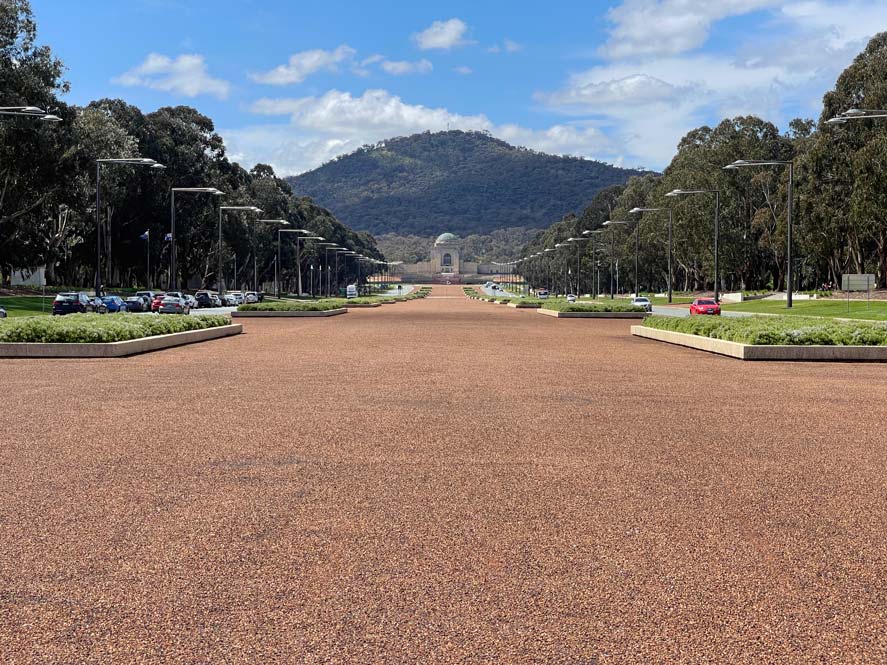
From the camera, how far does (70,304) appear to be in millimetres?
51844

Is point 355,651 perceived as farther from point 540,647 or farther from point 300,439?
point 300,439

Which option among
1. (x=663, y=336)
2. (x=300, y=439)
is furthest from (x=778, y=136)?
(x=300, y=439)

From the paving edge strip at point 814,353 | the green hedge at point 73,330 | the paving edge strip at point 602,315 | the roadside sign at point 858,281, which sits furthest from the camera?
the paving edge strip at point 602,315

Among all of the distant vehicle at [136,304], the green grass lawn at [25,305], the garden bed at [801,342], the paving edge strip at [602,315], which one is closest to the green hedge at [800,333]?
the garden bed at [801,342]

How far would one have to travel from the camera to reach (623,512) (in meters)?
7.43

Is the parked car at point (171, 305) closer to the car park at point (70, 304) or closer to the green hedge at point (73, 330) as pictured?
the car park at point (70, 304)

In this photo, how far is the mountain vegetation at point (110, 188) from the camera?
182 feet

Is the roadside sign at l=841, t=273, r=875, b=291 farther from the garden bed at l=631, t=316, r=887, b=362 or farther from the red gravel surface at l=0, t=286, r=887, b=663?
the red gravel surface at l=0, t=286, r=887, b=663

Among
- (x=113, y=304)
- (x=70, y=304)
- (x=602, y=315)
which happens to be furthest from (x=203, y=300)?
(x=602, y=315)

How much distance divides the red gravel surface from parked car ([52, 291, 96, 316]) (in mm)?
38421

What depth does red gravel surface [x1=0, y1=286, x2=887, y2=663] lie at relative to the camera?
4.82 meters

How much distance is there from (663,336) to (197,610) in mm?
27461

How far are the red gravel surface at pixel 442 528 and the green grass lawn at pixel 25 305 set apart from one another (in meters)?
43.1

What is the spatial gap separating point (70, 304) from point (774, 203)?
205ft
